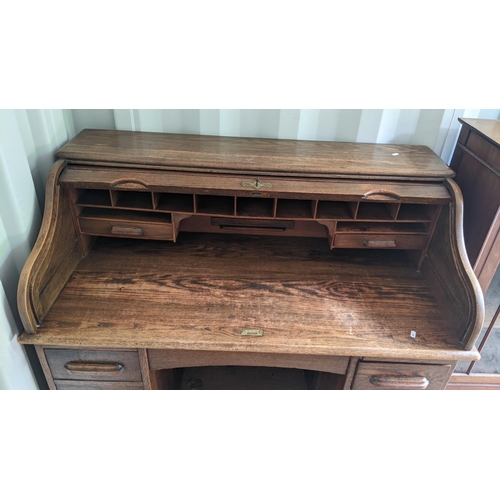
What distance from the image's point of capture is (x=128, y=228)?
139cm

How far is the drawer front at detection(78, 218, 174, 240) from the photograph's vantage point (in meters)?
1.37

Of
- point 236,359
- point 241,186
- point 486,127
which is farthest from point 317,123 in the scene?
point 236,359

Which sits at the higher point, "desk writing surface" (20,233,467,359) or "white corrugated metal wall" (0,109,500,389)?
"white corrugated metal wall" (0,109,500,389)

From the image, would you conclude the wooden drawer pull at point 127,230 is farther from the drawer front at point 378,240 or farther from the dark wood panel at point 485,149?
the dark wood panel at point 485,149

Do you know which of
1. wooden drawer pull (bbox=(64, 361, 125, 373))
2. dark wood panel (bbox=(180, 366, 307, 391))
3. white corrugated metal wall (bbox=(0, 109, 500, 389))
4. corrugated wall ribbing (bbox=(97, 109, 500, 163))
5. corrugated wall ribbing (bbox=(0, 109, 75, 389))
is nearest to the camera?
corrugated wall ribbing (bbox=(0, 109, 75, 389))

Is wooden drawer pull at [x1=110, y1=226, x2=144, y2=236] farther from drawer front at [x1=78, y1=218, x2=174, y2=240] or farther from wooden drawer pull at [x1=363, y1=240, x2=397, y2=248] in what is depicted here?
wooden drawer pull at [x1=363, y1=240, x2=397, y2=248]

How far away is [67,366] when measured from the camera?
Result: 124 centimetres

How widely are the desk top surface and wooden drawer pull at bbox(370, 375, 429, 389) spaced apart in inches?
25.2

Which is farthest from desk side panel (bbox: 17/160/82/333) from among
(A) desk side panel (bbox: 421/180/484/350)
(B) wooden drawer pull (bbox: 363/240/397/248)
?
(A) desk side panel (bbox: 421/180/484/350)

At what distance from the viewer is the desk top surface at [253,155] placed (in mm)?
1325

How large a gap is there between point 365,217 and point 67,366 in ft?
3.52

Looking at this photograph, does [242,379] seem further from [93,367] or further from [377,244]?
[377,244]

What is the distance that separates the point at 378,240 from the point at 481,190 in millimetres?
359

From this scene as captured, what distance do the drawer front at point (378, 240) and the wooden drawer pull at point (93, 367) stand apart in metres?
0.81
